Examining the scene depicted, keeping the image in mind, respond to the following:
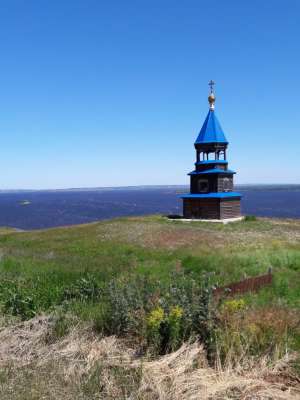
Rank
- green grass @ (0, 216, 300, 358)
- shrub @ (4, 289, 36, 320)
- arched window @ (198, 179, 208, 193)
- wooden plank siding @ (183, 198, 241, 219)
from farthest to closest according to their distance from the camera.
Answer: arched window @ (198, 179, 208, 193), wooden plank siding @ (183, 198, 241, 219), shrub @ (4, 289, 36, 320), green grass @ (0, 216, 300, 358)

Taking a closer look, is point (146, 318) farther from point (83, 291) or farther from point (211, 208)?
point (211, 208)

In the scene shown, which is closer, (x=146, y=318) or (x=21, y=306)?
(x=146, y=318)

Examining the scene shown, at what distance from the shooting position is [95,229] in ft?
106

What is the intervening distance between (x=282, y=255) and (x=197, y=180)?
2183cm

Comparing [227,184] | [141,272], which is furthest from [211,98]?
[141,272]

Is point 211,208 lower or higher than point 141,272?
higher

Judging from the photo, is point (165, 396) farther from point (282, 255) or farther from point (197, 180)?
point (197, 180)

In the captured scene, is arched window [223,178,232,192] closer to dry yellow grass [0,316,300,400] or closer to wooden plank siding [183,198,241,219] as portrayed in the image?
wooden plank siding [183,198,241,219]

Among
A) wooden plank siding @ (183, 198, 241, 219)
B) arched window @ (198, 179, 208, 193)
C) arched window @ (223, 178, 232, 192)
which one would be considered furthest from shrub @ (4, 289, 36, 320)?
arched window @ (223, 178, 232, 192)

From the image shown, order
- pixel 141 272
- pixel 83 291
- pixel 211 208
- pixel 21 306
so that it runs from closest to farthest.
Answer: pixel 21 306 → pixel 83 291 → pixel 141 272 → pixel 211 208

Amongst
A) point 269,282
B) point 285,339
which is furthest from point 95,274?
point 285,339

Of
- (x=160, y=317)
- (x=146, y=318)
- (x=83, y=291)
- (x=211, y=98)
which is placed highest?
(x=211, y=98)

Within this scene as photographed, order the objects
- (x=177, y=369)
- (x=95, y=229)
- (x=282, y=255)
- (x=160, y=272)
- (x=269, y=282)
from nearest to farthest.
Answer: (x=177, y=369) < (x=269, y=282) < (x=160, y=272) < (x=282, y=255) < (x=95, y=229)

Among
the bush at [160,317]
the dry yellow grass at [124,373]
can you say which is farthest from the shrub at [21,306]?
the bush at [160,317]
